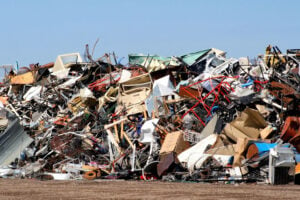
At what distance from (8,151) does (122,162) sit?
4.20 metres

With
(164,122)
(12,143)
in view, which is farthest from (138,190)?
(12,143)

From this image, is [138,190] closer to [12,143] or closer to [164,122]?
[164,122]

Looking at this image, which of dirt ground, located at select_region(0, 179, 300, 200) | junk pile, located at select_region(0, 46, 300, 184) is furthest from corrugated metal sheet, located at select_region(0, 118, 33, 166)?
dirt ground, located at select_region(0, 179, 300, 200)

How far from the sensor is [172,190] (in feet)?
48.7

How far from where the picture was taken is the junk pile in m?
17.3

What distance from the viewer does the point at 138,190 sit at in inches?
592

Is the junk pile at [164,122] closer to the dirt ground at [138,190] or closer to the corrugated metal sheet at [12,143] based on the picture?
the corrugated metal sheet at [12,143]

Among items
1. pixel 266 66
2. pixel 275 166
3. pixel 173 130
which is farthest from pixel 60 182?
pixel 266 66

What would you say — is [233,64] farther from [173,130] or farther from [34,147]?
[34,147]

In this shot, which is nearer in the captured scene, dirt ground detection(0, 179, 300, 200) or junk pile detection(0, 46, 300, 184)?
dirt ground detection(0, 179, 300, 200)

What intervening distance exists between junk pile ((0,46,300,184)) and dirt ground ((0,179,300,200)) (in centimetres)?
110

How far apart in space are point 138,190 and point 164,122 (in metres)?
5.14

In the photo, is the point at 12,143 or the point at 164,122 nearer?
the point at 164,122

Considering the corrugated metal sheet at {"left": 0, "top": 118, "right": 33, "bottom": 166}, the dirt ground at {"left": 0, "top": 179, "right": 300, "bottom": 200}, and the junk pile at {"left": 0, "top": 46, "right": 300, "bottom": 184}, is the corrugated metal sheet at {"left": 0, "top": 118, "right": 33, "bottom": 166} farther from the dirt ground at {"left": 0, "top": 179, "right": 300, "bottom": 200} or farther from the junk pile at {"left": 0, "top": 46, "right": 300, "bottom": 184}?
the dirt ground at {"left": 0, "top": 179, "right": 300, "bottom": 200}
